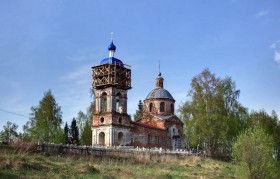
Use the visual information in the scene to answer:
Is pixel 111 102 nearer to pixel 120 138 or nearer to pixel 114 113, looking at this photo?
pixel 114 113

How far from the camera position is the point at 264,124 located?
56.1 m

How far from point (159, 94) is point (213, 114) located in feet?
51.9

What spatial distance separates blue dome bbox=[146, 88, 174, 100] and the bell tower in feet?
38.3

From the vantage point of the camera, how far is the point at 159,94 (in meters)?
61.5

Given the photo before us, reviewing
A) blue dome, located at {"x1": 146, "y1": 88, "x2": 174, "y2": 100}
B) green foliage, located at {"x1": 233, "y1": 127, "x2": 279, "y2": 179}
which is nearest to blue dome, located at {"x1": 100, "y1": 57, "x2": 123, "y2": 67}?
blue dome, located at {"x1": 146, "y1": 88, "x2": 174, "y2": 100}

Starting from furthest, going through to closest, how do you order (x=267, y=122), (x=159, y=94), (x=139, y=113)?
(x=139, y=113) < (x=159, y=94) < (x=267, y=122)

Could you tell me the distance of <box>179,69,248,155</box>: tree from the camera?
154 feet

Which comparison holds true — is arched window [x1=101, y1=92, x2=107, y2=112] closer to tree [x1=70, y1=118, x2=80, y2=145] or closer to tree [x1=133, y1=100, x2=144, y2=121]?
tree [x1=70, y1=118, x2=80, y2=145]

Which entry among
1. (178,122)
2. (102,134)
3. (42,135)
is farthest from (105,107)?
(178,122)

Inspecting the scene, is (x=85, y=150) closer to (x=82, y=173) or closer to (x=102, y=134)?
(x=82, y=173)

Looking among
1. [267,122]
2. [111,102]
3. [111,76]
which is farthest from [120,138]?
[267,122]

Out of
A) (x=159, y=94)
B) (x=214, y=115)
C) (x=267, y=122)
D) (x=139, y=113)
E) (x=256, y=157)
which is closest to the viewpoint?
(x=256, y=157)

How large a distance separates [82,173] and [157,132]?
34462 millimetres

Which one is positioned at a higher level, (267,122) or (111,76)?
(111,76)
